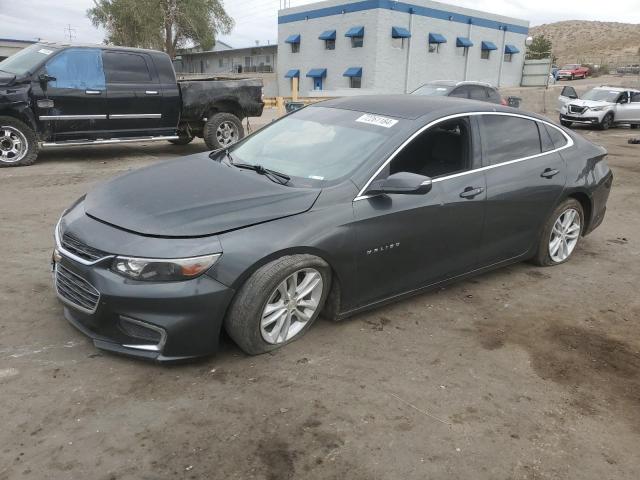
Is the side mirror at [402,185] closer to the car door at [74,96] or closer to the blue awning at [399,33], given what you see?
the car door at [74,96]

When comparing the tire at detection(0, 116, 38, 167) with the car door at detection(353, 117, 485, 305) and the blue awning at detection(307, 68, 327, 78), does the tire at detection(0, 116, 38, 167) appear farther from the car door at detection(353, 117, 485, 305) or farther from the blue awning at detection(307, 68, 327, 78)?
the blue awning at detection(307, 68, 327, 78)

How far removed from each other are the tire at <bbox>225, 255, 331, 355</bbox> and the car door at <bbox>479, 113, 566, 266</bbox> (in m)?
1.61

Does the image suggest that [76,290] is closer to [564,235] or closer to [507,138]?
[507,138]

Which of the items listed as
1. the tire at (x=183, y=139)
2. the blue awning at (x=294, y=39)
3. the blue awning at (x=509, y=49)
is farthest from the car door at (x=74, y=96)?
the blue awning at (x=509, y=49)

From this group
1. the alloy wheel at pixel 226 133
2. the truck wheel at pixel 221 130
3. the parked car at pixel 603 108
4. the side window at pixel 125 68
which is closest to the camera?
the side window at pixel 125 68

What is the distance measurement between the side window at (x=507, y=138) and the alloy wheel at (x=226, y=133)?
6.90 meters

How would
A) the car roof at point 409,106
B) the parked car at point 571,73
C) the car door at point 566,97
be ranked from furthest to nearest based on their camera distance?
1. the parked car at point 571,73
2. the car door at point 566,97
3. the car roof at point 409,106

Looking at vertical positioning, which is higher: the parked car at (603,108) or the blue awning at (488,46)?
the blue awning at (488,46)

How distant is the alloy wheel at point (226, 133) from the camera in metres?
10.6

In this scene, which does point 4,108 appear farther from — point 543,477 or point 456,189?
point 543,477

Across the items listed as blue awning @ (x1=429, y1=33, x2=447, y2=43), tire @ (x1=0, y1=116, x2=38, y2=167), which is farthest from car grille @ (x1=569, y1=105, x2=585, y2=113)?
tire @ (x1=0, y1=116, x2=38, y2=167)

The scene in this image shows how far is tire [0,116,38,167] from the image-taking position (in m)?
8.69

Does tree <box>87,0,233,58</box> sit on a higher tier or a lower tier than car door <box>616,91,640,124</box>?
higher

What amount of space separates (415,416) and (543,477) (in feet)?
2.14
